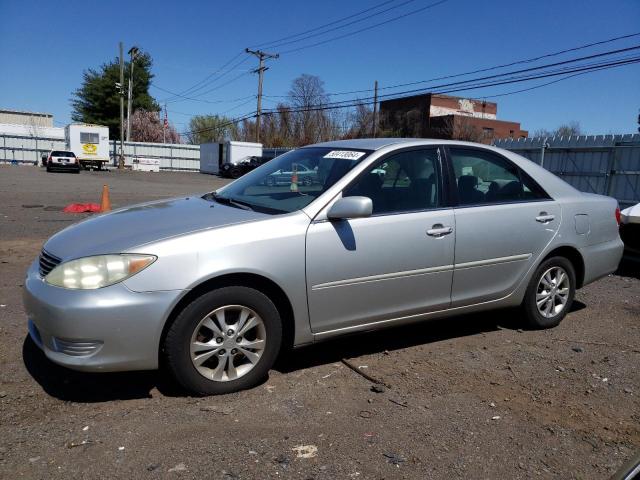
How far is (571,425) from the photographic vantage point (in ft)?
10.5

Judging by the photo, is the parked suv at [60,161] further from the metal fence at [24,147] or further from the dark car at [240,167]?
the metal fence at [24,147]

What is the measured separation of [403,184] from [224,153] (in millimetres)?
43425

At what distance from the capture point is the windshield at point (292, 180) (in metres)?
3.84

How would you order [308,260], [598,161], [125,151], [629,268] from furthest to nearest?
[125,151], [598,161], [629,268], [308,260]

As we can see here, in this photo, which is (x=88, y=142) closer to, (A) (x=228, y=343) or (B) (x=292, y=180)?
(B) (x=292, y=180)

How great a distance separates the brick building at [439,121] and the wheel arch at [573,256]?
5292 cm

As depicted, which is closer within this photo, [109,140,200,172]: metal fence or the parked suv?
the parked suv

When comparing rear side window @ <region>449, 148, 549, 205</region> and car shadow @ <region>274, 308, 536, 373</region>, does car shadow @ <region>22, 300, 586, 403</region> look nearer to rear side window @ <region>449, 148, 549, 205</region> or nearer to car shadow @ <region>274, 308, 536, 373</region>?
car shadow @ <region>274, 308, 536, 373</region>

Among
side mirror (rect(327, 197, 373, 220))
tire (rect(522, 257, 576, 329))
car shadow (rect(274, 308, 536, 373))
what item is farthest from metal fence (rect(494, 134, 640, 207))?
side mirror (rect(327, 197, 373, 220))

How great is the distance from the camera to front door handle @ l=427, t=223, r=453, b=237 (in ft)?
13.0

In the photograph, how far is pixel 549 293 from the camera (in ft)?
16.0

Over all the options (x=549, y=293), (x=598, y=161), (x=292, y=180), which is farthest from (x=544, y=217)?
(x=598, y=161)

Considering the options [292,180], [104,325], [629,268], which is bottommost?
[629,268]

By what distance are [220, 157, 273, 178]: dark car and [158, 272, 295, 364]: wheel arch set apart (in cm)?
3773
